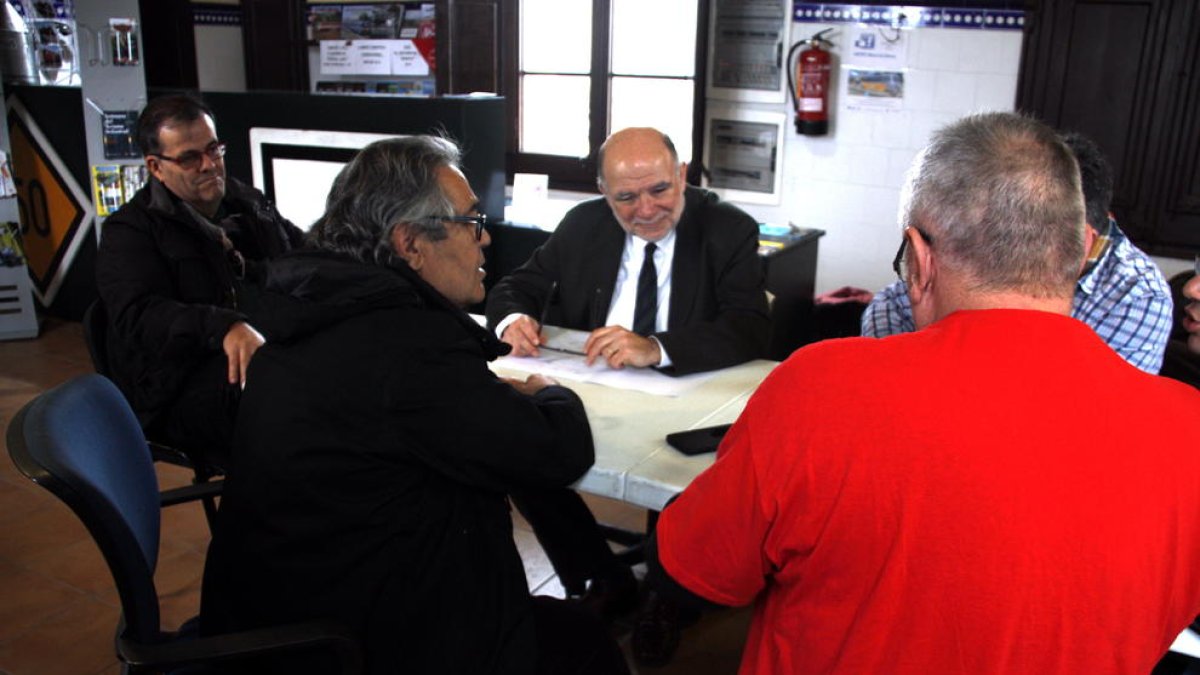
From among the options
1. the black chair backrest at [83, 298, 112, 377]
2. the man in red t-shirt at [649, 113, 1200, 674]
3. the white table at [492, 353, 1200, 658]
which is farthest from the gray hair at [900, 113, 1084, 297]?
the black chair backrest at [83, 298, 112, 377]

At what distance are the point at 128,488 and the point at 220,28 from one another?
5.48m

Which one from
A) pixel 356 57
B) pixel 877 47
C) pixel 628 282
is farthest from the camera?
pixel 356 57

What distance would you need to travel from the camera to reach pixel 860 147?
4551mm

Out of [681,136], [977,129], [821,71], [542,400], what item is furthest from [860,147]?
[977,129]

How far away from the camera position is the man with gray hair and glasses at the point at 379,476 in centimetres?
141

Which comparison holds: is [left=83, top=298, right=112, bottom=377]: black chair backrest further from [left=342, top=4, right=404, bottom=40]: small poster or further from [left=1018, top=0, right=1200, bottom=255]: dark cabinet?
[left=342, top=4, right=404, bottom=40]: small poster

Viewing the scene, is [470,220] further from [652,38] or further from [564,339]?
[652,38]

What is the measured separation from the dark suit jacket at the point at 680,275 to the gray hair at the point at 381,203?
3.13ft

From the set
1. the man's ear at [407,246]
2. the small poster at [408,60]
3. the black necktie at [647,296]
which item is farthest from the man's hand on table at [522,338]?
the small poster at [408,60]

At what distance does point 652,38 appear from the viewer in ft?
16.4

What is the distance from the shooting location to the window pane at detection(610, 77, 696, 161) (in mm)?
5000

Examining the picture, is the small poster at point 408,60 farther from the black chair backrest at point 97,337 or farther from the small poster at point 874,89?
the black chair backrest at point 97,337

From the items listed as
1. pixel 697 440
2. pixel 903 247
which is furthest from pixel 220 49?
pixel 903 247

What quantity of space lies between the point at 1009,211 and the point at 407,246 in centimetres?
96
